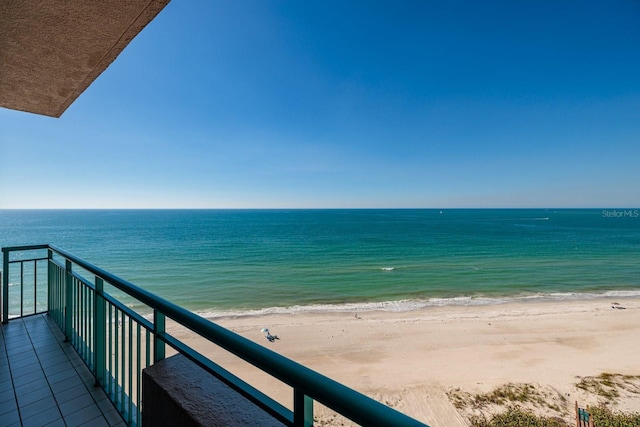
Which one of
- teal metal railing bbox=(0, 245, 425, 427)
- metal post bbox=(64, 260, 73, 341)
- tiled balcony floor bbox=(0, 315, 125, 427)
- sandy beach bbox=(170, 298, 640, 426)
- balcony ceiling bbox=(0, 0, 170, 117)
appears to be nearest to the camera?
teal metal railing bbox=(0, 245, 425, 427)

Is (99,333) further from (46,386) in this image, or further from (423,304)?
(423,304)

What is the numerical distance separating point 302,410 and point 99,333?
2327 millimetres

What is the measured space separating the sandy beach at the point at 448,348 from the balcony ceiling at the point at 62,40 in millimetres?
6227

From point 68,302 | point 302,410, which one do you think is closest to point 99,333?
point 68,302

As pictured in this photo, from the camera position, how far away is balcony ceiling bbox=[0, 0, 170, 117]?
144 cm

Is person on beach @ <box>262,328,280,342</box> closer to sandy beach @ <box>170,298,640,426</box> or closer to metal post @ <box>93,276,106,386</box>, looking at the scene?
sandy beach @ <box>170,298,640,426</box>

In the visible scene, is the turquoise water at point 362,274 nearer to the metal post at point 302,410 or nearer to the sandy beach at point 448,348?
the sandy beach at point 448,348

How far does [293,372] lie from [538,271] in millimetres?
24531

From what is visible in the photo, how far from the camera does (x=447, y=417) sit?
5230 millimetres

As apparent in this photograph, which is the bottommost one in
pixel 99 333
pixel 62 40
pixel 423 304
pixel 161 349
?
pixel 423 304

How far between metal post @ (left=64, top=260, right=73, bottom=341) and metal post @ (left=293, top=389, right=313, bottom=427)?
3.10 meters

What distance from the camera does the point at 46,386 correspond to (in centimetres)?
227

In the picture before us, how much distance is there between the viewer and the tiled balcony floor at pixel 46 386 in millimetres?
1927

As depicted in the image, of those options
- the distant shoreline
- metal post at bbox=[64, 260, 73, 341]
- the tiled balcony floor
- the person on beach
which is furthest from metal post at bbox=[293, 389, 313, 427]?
the distant shoreline
